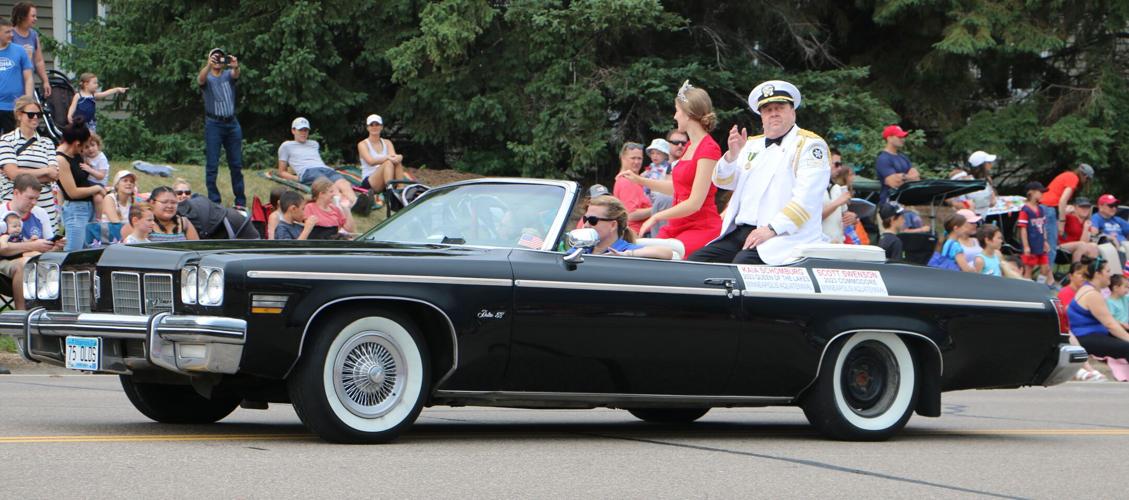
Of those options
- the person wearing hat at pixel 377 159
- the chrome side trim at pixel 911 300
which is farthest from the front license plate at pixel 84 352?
the person wearing hat at pixel 377 159

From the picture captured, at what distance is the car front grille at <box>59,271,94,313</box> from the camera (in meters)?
7.62

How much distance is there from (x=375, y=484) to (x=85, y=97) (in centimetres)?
1236

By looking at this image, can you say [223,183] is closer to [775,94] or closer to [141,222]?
[141,222]

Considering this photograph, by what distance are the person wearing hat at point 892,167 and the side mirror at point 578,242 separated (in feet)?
36.2

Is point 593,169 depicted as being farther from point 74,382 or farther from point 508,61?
point 74,382

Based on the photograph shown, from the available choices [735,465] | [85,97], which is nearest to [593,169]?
[85,97]

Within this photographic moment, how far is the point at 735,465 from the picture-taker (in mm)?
7273

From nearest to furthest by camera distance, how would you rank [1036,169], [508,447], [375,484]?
[375,484] < [508,447] < [1036,169]

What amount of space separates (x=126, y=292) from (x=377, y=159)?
10751 mm

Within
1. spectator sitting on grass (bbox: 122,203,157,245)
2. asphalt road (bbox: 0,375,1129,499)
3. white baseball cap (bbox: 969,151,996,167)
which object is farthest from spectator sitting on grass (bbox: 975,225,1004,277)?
spectator sitting on grass (bbox: 122,203,157,245)

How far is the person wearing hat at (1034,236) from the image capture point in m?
19.7

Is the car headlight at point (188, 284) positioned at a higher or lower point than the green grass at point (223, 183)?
higher

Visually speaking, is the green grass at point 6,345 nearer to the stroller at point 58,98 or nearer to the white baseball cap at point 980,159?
the stroller at point 58,98

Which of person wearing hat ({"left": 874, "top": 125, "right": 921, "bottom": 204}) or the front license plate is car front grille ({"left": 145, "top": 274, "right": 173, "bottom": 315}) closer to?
the front license plate
